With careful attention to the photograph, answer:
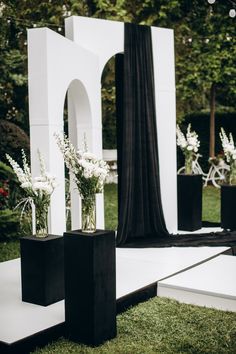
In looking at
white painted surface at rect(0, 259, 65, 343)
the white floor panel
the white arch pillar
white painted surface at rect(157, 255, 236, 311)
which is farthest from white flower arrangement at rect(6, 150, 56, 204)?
the white floor panel

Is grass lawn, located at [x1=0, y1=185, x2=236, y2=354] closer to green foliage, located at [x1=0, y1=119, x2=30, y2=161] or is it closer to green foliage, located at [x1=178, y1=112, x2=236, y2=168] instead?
green foliage, located at [x1=0, y1=119, x2=30, y2=161]

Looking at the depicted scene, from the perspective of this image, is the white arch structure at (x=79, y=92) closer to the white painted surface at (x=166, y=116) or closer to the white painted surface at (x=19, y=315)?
the white painted surface at (x=166, y=116)

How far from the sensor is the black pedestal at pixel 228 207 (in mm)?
7039

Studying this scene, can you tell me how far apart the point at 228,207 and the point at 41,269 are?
3.58m

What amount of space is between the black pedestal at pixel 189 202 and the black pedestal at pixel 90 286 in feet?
11.5

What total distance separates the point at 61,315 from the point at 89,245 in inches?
27.9

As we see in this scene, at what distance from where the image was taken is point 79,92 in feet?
19.0

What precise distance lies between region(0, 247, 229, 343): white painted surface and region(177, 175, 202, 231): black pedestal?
3.57 feet

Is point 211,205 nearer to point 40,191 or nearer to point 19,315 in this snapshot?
point 40,191

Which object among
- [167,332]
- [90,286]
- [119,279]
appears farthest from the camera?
[119,279]

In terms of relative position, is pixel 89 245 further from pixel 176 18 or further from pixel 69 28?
pixel 176 18

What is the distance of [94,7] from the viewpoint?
12.3 metres

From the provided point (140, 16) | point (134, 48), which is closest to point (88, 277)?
point (134, 48)

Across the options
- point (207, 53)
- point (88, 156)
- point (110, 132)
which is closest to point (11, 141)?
point (88, 156)
